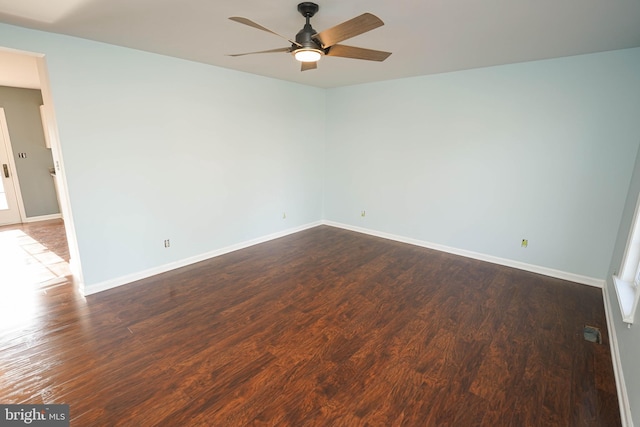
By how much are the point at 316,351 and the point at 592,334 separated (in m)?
2.39

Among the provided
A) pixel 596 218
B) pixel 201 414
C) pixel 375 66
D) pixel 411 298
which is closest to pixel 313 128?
pixel 375 66

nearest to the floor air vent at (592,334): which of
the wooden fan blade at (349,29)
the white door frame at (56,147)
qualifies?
the wooden fan blade at (349,29)

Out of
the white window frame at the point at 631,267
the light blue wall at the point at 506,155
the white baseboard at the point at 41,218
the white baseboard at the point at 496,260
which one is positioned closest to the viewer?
the white window frame at the point at 631,267

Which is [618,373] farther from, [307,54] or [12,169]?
[12,169]

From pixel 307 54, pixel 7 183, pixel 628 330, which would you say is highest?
pixel 307 54

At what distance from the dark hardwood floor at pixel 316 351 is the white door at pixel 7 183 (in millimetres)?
3156

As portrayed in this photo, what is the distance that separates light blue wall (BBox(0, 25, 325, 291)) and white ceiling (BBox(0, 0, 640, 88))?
256 millimetres

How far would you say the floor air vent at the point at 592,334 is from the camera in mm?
2444

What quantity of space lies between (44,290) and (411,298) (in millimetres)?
3906

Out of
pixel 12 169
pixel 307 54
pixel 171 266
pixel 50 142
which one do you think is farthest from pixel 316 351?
pixel 12 169

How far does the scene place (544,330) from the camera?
257 centimetres

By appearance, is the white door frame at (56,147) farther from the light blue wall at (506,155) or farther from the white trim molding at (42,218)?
the light blue wall at (506,155)

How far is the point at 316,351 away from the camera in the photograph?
228 cm

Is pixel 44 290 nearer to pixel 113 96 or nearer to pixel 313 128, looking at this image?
pixel 113 96
